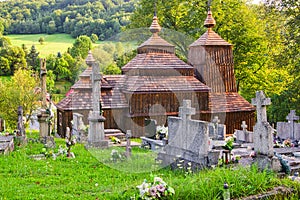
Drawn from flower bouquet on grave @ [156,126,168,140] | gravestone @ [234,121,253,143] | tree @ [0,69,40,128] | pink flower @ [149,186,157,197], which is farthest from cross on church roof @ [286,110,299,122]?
tree @ [0,69,40,128]

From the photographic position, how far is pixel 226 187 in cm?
687

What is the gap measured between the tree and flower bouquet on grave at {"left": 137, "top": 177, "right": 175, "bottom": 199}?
25768 millimetres

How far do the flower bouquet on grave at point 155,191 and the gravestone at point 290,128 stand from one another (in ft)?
37.3

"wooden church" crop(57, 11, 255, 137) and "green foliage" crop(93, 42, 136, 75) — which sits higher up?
"green foliage" crop(93, 42, 136, 75)

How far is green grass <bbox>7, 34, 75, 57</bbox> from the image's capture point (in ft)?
184

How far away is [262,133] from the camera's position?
31.9 ft

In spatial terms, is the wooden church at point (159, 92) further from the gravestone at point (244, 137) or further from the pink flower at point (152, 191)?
the pink flower at point (152, 191)

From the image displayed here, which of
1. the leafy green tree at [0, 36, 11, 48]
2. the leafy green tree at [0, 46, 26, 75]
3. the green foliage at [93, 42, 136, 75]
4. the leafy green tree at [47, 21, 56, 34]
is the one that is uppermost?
the leafy green tree at [47, 21, 56, 34]

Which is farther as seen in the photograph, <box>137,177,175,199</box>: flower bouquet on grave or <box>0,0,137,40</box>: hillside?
<box>0,0,137,40</box>: hillside

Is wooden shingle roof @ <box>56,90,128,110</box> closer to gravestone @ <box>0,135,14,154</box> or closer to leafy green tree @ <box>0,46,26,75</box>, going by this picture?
gravestone @ <box>0,135,14,154</box>

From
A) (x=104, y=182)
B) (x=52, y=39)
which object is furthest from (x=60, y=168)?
(x=52, y=39)

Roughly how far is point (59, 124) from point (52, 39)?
3796 centimetres

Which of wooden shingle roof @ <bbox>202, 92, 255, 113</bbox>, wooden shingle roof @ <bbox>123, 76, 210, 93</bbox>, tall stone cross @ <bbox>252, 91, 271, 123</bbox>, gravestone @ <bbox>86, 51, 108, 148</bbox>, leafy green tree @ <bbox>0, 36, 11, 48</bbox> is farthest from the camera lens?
leafy green tree @ <bbox>0, 36, 11, 48</bbox>

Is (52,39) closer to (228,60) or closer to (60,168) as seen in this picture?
(228,60)
